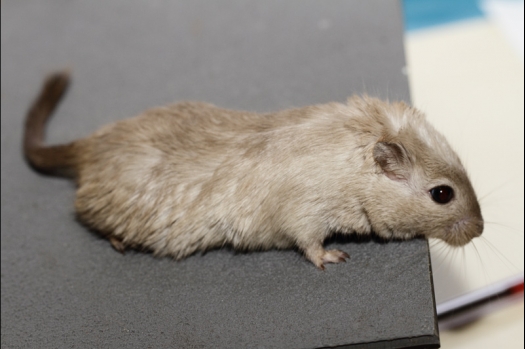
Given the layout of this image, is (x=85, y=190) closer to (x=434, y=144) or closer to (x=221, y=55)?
(x=221, y=55)

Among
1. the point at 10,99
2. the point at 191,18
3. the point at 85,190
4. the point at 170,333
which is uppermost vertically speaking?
the point at 191,18

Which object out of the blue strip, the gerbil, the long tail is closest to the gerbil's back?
the gerbil

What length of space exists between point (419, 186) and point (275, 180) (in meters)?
0.56

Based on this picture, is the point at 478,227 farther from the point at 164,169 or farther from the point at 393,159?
the point at 164,169

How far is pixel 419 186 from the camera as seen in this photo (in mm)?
2213

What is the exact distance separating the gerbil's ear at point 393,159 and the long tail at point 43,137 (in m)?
1.52

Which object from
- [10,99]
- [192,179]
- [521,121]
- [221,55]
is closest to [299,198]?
[192,179]

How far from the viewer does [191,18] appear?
3.79m

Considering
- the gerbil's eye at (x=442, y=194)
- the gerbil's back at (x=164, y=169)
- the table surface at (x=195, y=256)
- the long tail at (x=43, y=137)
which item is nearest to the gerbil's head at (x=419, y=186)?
the gerbil's eye at (x=442, y=194)

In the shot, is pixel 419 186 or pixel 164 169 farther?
pixel 164 169

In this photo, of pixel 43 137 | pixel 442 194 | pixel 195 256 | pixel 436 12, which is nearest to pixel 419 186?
pixel 442 194

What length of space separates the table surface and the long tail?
0.07 m

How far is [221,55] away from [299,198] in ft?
5.13

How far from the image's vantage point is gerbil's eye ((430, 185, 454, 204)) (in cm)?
221
